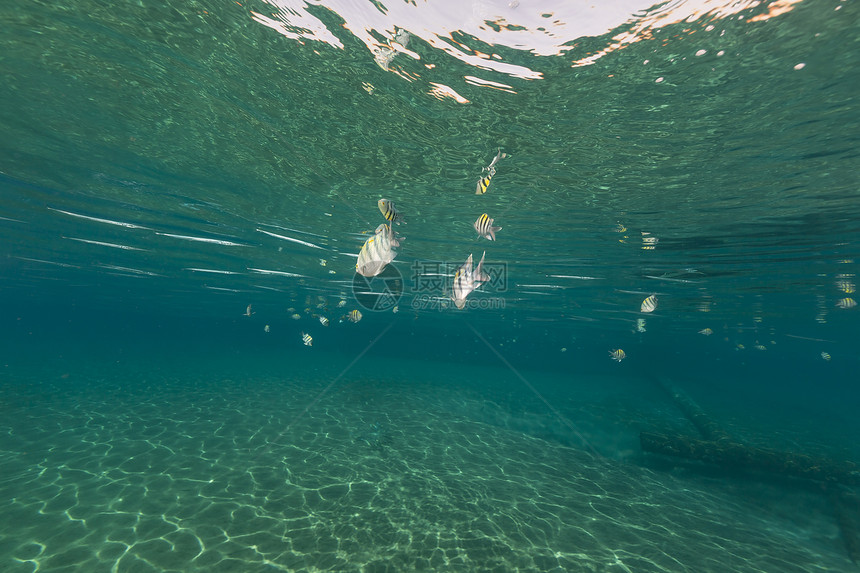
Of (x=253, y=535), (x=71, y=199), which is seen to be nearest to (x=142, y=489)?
(x=253, y=535)

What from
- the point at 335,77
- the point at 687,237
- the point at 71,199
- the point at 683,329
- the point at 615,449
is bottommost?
the point at 615,449

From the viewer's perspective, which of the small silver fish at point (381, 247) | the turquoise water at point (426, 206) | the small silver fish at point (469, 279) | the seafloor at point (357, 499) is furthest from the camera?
the seafloor at point (357, 499)

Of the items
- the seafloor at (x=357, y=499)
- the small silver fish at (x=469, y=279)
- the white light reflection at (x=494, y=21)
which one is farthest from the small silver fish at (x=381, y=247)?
the seafloor at (x=357, y=499)

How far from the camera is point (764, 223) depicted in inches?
508

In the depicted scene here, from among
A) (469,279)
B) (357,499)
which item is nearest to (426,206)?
(469,279)

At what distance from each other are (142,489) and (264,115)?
34.1 feet

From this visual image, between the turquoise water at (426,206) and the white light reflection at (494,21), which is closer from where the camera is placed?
the white light reflection at (494,21)

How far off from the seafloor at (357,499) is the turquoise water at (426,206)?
3.5 inches

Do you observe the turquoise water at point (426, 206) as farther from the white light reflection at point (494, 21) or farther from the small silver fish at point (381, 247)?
the small silver fish at point (381, 247)

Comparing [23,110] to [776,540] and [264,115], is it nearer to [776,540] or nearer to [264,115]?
[264,115]

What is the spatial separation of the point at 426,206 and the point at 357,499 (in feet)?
33.3

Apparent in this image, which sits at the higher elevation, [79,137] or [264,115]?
[264,115]

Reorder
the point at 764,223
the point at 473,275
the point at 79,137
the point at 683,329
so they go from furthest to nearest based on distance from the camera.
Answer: the point at 683,329, the point at 764,223, the point at 79,137, the point at 473,275

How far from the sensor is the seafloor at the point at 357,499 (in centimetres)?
703
